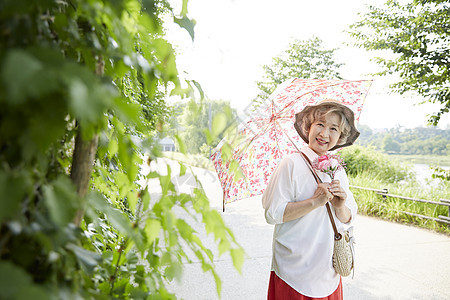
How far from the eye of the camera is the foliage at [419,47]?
7320 millimetres

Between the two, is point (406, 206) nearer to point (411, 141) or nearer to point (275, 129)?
point (275, 129)

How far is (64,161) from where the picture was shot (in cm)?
79

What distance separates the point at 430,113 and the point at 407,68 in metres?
1.21

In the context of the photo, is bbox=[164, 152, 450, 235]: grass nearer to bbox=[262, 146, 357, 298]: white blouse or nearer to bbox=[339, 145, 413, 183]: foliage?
bbox=[339, 145, 413, 183]: foliage

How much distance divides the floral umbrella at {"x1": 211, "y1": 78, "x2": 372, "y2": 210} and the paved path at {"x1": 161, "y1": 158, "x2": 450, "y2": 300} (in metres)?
1.16

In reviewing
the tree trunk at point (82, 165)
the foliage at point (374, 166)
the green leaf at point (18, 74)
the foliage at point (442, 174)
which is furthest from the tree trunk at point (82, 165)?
the foliage at point (374, 166)

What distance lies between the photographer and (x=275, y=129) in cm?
295

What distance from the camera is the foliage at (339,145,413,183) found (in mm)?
13078

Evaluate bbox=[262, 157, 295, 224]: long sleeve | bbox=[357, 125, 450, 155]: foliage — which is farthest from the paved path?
bbox=[357, 125, 450, 155]: foliage

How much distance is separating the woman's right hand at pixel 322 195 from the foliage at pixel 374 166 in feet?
37.0

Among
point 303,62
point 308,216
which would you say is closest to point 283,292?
point 308,216

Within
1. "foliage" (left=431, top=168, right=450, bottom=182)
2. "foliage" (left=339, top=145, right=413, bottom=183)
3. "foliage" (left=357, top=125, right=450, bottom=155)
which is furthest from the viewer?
"foliage" (left=357, top=125, right=450, bottom=155)

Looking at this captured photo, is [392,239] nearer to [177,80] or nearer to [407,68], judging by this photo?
[407,68]

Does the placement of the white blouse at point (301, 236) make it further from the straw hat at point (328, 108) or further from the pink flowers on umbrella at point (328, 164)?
the straw hat at point (328, 108)
